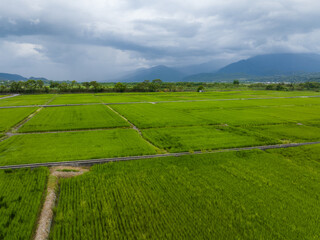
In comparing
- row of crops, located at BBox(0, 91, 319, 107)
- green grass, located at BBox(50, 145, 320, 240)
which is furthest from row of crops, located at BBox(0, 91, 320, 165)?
row of crops, located at BBox(0, 91, 319, 107)

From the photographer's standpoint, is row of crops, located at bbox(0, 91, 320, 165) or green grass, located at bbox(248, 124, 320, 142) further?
green grass, located at bbox(248, 124, 320, 142)

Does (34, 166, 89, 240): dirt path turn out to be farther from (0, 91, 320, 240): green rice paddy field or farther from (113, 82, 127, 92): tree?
(113, 82, 127, 92): tree

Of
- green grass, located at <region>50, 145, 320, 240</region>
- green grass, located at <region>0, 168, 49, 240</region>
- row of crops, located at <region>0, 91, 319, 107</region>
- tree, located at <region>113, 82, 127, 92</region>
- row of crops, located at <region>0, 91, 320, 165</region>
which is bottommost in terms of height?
green grass, located at <region>50, 145, 320, 240</region>

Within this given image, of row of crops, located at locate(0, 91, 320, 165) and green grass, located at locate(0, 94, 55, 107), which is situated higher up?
green grass, located at locate(0, 94, 55, 107)

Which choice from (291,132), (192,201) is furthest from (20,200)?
(291,132)

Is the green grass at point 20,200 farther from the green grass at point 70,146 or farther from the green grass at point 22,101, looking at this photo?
the green grass at point 22,101

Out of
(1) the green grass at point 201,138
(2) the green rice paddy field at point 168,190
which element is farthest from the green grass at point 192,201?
(1) the green grass at point 201,138

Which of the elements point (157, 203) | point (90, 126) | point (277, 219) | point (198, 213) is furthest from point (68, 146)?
point (277, 219)
